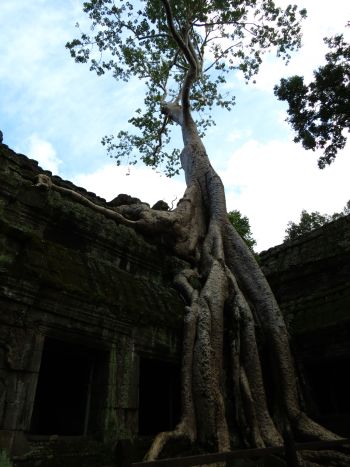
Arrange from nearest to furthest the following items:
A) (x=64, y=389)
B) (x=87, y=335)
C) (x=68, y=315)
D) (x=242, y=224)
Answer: (x=68, y=315) → (x=87, y=335) → (x=64, y=389) → (x=242, y=224)

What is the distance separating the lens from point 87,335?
3.76 meters

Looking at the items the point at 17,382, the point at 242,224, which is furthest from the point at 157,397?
the point at 242,224

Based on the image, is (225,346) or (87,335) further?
(225,346)

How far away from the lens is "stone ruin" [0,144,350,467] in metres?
3.21

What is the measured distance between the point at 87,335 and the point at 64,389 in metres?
0.91

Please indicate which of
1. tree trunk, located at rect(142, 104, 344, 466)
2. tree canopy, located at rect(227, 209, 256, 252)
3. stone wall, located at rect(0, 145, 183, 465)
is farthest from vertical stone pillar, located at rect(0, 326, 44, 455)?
tree canopy, located at rect(227, 209, 256, 252)

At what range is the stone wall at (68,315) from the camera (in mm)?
3184

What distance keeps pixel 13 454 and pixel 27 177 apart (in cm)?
277

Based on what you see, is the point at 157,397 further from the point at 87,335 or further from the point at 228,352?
the point at 87,335

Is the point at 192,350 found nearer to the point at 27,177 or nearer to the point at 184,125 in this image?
the point at 27,177

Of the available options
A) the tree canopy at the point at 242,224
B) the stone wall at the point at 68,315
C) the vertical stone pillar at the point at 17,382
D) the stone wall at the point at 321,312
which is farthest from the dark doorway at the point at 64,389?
the tree canopy at the point at 242,224

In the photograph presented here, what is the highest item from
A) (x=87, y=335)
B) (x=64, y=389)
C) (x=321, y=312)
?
(x=321, y=312)

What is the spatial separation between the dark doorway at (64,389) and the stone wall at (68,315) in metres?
0.01

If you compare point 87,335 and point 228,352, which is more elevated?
point 228,352
